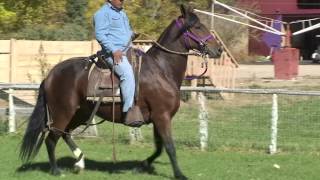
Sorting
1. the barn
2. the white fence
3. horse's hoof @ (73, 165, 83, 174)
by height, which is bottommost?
horse's hoof @ (73, 165, 83, 174)

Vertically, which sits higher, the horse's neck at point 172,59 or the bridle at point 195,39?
the bridle at point 195,39

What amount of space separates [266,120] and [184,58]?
420 centimetres

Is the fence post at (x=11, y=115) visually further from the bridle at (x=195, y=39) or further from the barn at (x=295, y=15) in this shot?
the barn at (x=295, y=15)

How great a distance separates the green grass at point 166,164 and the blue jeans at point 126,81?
1130mm

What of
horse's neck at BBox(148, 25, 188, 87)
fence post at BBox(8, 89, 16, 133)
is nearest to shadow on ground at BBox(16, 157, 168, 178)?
horse's neck at BBox(148, 25, 188, 87)

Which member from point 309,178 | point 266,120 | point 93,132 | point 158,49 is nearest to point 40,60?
point 93,132

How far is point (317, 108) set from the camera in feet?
42.2

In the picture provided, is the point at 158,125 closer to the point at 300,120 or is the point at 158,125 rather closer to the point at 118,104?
the point at 118,104

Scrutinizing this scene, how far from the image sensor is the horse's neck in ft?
30.0

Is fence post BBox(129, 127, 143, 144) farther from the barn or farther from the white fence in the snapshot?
the barn

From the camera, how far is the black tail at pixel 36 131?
938 centimetres

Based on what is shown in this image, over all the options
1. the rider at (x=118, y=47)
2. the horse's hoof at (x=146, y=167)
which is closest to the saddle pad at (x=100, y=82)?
the rider at (x=118, y=47)

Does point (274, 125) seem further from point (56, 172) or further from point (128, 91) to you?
point (56, 172)

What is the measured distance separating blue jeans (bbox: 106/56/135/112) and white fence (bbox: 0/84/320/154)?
9.95 ft
